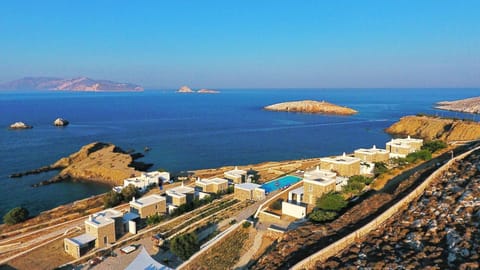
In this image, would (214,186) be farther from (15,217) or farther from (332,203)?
(15,217)

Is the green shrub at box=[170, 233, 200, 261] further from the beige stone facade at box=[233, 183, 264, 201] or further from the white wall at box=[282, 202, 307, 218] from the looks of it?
the beige stone facade at box=[233, 183, 264, 201]

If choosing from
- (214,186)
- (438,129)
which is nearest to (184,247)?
(214,186)

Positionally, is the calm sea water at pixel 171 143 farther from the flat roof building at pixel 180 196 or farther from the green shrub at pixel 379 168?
the green shrub at pixel 379 168

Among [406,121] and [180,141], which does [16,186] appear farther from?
[406,121]

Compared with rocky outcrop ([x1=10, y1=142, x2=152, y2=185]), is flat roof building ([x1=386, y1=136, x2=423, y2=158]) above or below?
above

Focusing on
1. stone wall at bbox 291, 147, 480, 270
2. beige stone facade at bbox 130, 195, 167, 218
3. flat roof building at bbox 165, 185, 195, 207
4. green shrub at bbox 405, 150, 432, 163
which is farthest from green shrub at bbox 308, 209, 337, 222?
green shrub at bbox 405, 150, 432, 163

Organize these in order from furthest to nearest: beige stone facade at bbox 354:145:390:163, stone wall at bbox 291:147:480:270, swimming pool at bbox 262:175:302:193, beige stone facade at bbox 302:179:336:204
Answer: beige stone facade at bbox 354:145:390:163 → swimming pool at bbox 262:175:302:193 → beige stone facade at bbox 302:179:336:204 → stone wall at bbox 291:147:480:270

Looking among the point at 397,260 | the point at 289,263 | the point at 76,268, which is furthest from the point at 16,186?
the point at 397,260
